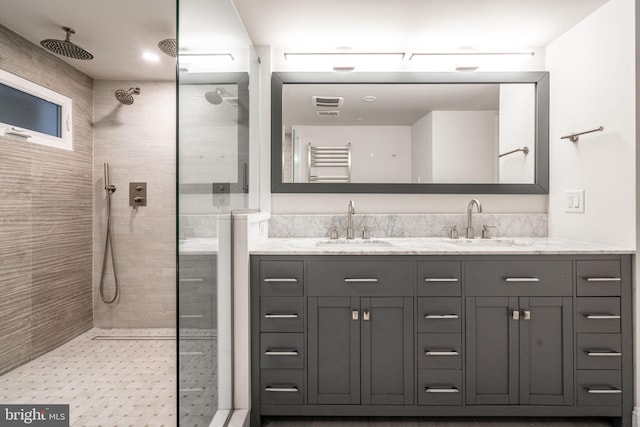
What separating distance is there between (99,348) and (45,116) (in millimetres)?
1779

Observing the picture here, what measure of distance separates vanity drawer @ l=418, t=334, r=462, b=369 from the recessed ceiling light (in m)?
2.73

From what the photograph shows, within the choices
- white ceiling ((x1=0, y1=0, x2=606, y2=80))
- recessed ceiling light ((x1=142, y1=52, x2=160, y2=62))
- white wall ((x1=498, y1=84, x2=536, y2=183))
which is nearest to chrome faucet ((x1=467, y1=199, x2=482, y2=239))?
white wall ((x1=498, y1=84, x2=536, y2=183))

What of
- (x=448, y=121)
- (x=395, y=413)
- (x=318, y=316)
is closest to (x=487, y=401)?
(x=395, y=413)

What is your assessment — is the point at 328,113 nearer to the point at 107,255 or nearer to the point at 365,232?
the point at 365,232

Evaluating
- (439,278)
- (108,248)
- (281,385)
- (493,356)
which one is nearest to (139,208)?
(108,248)

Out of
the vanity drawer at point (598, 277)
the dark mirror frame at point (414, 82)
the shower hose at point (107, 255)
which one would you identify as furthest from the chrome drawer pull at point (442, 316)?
the shower hose at point (107, 255)

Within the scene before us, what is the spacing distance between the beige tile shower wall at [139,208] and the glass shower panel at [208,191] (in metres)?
1.58

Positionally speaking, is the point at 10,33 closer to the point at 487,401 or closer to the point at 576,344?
the point at 487,401

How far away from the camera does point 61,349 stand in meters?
2.82

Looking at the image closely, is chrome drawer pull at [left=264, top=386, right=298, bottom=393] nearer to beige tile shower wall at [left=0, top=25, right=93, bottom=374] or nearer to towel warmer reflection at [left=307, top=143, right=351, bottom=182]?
towel warmer reflection at [left=307, top=143, right=351, bottom=182]

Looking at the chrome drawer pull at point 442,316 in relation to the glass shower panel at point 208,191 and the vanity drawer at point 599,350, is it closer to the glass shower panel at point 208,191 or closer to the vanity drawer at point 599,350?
the vanity drawer at point 599,350

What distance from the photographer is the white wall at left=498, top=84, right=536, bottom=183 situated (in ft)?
7.98

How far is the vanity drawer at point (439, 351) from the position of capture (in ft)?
5.95

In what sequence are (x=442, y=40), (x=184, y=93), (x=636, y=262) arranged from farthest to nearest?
1. (x=442, y=40)
2. (x=636, y=262)
3. (x=184, y=93)
